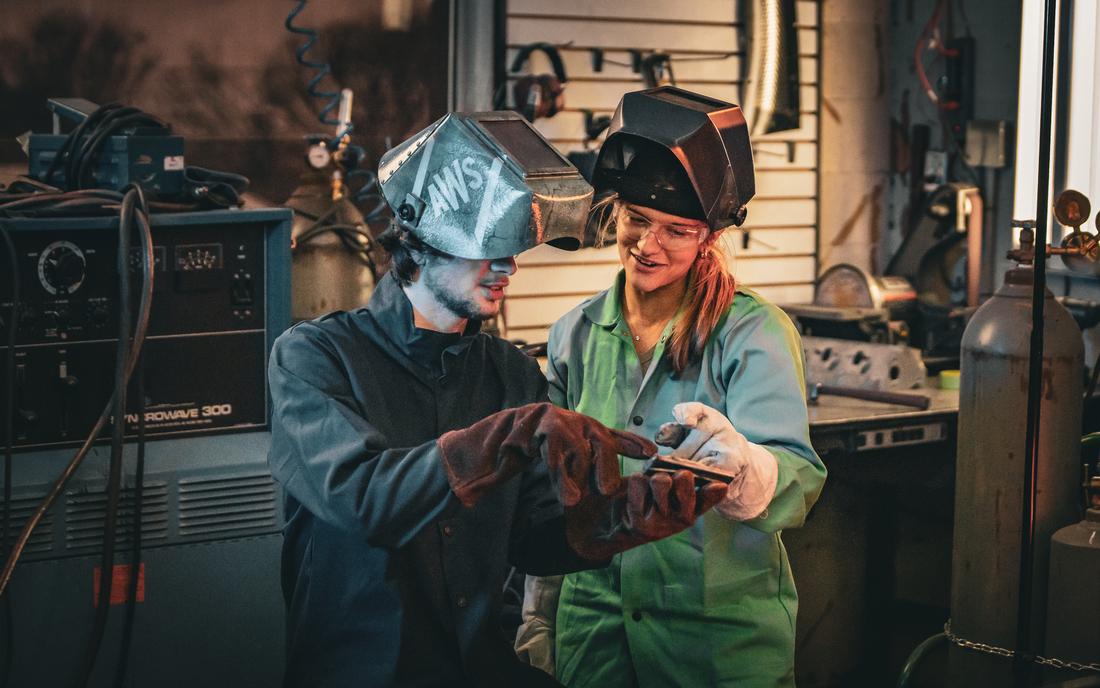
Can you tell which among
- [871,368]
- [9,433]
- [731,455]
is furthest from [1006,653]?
[9,433]

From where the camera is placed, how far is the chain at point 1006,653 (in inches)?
112

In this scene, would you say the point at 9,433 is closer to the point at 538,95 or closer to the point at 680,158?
the point at 680,158

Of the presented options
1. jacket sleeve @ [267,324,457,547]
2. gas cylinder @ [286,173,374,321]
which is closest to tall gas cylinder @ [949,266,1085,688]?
jacket sleeve @ [267,324,457,547]

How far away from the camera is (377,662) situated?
83.7 inches

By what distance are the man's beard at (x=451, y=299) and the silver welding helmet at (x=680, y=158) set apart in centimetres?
55

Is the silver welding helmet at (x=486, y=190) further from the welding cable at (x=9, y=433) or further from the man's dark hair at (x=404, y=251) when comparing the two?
the welding cable at (x=9, y=433)

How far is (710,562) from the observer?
254cm

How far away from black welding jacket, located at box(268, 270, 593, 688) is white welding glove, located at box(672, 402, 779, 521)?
0.88ft

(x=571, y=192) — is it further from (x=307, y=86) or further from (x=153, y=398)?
(x=307, y=86)

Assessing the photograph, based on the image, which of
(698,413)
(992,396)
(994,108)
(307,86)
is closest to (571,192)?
(698,413)

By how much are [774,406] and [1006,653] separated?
113 cm

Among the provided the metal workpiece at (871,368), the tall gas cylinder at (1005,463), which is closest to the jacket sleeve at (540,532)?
the tall gas cylinder at (1005,463)

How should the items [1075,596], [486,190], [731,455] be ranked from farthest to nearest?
[1075,596] → [731,455] → [486,190]

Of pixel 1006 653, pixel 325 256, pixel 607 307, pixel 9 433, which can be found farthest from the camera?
pixel 325 256
